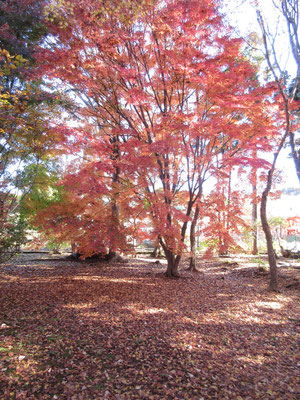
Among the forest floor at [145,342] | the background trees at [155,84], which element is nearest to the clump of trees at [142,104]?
the background trees at [155,84]

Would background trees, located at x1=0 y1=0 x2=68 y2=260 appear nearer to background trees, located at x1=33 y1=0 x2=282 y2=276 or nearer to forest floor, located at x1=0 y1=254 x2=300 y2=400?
background trees, located at x1=33 y1=0 x2=282 y2=276

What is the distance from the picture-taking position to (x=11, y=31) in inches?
266

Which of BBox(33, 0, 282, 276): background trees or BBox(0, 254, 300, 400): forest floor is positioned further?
BBox(33, 0, 282, 276): background trees

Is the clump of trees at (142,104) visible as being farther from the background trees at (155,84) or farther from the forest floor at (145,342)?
the forest floor at (145,342)

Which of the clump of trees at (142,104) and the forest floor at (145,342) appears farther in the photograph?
the clump of trees at (142,104)

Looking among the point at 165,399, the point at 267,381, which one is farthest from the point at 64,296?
the point at 267,381

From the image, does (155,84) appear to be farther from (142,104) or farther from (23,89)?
(23,89)

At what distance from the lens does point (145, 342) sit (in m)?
3.34

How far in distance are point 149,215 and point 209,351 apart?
11.5 feet

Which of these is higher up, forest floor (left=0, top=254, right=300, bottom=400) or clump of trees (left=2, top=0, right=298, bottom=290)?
clump of trees (left=2, top=0, right=298, bottom=290)

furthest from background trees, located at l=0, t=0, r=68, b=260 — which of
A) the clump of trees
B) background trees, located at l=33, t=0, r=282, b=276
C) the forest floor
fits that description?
the forest floor

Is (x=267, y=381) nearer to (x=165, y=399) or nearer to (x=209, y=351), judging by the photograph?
(x=209, y=351)

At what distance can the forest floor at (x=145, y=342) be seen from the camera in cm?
245

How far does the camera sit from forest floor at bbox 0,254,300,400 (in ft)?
8.04
